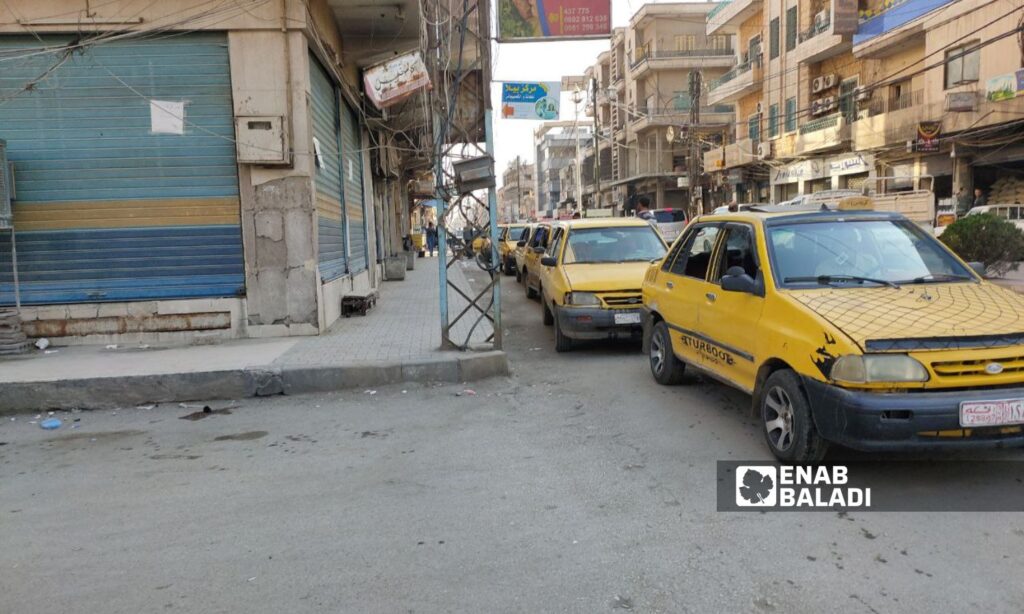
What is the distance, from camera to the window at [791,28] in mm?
32731

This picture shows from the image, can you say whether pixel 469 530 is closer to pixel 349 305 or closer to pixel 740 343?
pixel 740 343

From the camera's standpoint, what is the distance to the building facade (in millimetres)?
8883

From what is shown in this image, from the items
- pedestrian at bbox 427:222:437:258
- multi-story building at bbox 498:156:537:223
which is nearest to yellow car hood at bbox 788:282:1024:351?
pedestrian at bbox 427:222:437:258

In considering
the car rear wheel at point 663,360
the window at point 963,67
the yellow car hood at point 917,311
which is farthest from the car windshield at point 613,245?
the window at point 963,67

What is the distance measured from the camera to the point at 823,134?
29859mm

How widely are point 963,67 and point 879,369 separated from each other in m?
25.5

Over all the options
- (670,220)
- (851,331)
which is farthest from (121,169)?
(670,220)

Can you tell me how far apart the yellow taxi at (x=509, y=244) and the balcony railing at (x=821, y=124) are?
49.2 feet

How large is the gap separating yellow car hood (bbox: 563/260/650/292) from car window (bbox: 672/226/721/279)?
165 cm

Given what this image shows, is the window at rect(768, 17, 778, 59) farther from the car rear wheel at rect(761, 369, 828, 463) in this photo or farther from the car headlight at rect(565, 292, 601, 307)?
the car rear wheel at rect(761, 369, 828, 463)

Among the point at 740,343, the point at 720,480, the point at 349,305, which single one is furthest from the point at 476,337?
the point at 720,480

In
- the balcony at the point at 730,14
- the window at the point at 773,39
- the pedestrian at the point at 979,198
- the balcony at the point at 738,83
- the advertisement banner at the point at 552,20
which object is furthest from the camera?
the balcony at the point at 730,14

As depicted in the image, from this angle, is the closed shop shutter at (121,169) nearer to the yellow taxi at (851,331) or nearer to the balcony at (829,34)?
the yellow taxi at (851,331)

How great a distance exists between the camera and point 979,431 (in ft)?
12.6
